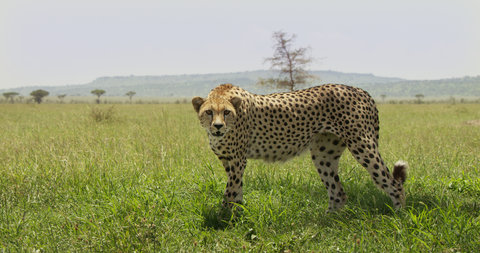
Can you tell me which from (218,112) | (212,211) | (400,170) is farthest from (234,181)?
(400,170)

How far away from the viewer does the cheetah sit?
144 inches

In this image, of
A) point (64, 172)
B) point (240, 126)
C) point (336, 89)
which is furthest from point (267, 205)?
point (64, 172)

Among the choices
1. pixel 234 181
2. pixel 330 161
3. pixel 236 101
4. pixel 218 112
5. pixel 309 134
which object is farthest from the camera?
pixel 330 161

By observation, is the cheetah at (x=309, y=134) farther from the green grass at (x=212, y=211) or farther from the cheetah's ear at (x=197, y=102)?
the green grass at (x=212, y=211)

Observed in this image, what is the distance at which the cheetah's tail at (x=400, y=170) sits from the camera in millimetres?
3979

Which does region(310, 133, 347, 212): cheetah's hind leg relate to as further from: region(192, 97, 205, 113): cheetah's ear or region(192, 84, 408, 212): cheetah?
region(192, 97, 205, 113): cheetah's ear

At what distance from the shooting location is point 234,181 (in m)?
3.63

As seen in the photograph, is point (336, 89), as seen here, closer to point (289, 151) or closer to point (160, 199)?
point (289, 151)

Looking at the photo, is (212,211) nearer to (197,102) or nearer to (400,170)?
(197,102)

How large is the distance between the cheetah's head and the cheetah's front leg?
1.27ft

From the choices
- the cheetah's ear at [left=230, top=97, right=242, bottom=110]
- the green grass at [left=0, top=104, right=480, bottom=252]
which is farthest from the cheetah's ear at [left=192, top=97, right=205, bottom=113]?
the green grass at [left=0, top=104, right=480, bottom=252]

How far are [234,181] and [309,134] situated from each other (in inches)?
36.3

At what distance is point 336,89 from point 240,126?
1.12 metres

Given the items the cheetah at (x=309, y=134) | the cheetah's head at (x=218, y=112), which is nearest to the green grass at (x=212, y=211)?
the cheetah at (x=309, y=134)
